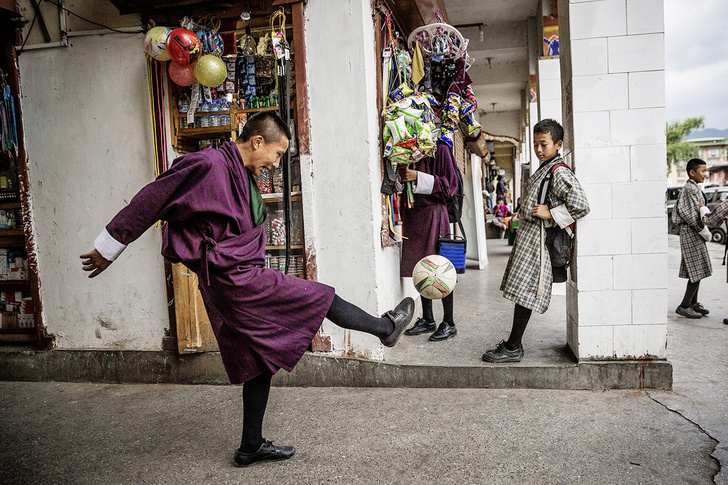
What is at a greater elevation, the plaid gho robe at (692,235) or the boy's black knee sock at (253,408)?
the plaid gho robe at (692,235)

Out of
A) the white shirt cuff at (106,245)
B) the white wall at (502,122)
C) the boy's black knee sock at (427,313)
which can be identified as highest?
the white wall at (502,122)

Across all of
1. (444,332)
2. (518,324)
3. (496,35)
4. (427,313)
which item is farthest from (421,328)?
(496,35)

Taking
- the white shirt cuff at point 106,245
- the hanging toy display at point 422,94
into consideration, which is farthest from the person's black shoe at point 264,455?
the hanging toy display at point 422,94

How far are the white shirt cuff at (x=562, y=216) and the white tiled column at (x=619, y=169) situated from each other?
0.56ft

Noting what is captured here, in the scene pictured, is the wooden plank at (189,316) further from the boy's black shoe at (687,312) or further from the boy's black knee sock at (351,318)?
the boy's black shoe at (687,312)

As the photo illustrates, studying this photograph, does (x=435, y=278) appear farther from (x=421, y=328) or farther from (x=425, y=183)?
(x=421, y=328)

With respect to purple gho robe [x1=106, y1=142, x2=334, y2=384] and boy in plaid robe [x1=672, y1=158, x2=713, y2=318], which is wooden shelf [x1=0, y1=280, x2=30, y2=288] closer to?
purple gho robe [x1=106, y1=142, x2=334, y2=384]

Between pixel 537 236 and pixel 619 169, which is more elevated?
pixel 619 169

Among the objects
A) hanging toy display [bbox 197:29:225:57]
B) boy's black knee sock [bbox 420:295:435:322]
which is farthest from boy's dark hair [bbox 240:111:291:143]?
boy's black knee sock [bbox 420:295:435:322]

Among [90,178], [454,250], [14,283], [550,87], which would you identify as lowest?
[14,283]

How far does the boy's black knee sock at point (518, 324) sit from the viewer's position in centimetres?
383

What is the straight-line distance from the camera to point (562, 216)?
11.8 ft

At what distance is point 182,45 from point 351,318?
246 centimetres

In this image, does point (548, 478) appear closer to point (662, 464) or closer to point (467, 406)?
point (662, 464)
